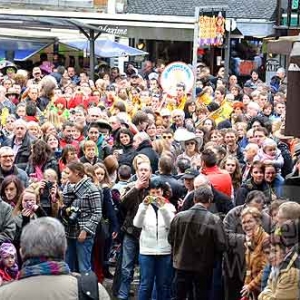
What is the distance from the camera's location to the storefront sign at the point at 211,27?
72.2 ft

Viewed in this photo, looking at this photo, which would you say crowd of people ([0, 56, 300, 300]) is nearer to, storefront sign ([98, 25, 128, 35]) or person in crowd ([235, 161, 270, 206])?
person in crowd ([235, 161, 270, 206])

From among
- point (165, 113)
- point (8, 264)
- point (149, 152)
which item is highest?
point (165, 113)

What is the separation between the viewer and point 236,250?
8414mm

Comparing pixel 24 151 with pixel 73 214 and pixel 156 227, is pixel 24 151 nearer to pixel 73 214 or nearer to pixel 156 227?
pixel 73 214

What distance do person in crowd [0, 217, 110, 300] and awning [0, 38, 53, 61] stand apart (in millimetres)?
19972

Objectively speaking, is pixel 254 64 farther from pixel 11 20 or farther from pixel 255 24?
pixel 11 20

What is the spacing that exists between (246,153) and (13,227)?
130 inches

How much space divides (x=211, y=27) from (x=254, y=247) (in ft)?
49.3

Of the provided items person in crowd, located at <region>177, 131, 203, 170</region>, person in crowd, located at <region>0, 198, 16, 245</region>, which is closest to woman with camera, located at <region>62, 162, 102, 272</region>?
person in crowd, located at <region>0, 198, 16, 245</region>

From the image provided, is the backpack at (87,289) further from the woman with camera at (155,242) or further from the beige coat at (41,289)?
the woman with camera at (155,242)

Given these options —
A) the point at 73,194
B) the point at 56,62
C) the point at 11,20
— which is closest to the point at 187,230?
the point at 73,194

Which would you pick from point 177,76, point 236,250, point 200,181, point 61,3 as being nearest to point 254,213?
point 236,250

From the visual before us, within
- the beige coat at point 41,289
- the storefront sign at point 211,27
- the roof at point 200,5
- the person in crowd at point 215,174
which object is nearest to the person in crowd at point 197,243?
the person in crowd at point 215,174

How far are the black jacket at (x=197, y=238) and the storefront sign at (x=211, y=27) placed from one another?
1350 centimetres
